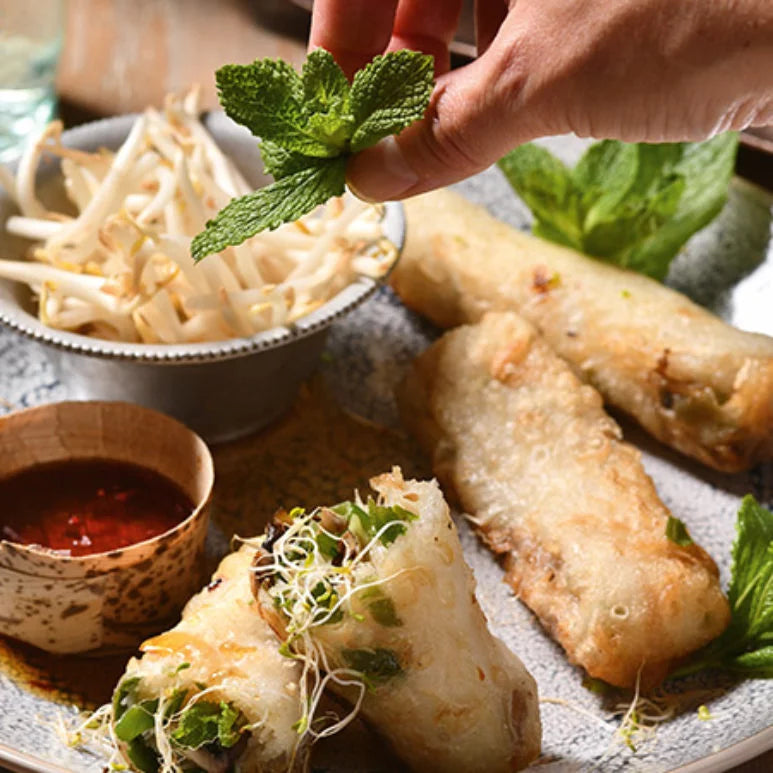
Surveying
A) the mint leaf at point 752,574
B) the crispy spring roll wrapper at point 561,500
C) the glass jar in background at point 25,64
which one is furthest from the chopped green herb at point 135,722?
the glass jar in background at point 25,64

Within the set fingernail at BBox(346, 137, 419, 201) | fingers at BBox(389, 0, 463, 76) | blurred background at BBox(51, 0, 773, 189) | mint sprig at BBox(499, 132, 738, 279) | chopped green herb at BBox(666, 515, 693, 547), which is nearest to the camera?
fingernail at BBox(346, 137, 419, 201)

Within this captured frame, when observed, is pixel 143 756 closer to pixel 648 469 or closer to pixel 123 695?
pixel 123 695

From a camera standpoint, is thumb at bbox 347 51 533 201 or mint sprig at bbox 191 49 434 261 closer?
thumb at bbox 347 51 533 201

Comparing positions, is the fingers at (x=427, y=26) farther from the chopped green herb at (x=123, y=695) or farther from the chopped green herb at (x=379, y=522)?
the chopped green herb at (x=123, y=695)

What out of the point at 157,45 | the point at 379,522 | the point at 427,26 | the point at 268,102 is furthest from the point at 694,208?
the point at 157,45

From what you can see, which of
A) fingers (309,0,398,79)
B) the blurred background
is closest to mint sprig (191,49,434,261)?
fingers (309,0,398,79)

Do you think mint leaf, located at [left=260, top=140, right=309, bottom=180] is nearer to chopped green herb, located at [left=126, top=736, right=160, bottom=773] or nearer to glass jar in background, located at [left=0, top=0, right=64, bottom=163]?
chopped green herb, located at [left=126, top=736, right=160, bottom=773]
